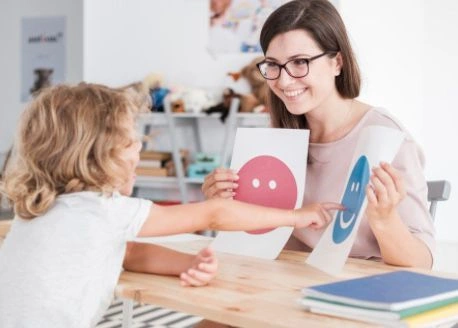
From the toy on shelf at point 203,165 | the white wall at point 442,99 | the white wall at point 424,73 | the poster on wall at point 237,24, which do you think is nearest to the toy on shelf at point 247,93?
the poster on wall at point 237,24

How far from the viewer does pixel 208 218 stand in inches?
53.5

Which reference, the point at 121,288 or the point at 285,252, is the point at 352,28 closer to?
the point at 285,252

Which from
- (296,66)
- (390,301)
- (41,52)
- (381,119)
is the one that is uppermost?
(41,52)

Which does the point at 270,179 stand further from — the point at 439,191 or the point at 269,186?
→ the point at 439,191

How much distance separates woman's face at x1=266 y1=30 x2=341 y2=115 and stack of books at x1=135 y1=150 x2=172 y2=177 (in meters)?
3.40

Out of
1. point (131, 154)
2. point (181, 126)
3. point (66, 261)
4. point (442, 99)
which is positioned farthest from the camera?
point (181, 126)

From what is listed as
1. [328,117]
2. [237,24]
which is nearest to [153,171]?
[237,24]

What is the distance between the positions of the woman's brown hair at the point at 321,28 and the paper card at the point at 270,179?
217 millimetres

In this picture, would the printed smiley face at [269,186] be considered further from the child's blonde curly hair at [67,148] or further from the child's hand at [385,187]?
the child's blonde curly hair at [67,148]

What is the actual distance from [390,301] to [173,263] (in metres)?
0.49

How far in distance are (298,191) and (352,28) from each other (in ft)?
9.24

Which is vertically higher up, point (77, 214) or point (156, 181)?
point (77, 214)

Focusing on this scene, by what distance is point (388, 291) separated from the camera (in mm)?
1097

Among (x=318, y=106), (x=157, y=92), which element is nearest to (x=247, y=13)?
(x=157, y=92)
